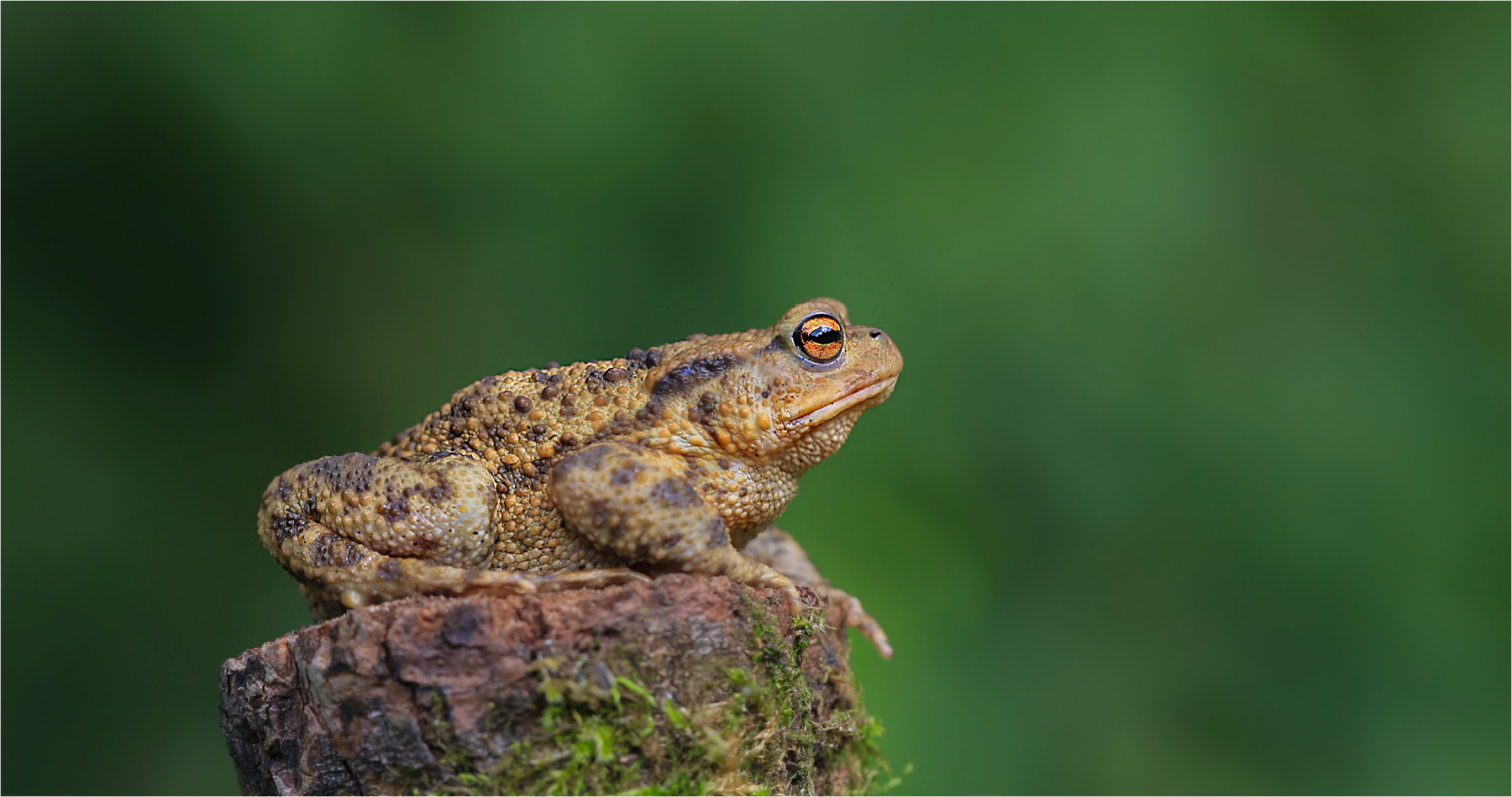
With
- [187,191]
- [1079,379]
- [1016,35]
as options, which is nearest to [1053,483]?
[1079,379]

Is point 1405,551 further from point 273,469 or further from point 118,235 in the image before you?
point 118,235

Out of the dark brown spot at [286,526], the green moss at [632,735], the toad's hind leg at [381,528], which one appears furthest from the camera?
the dark brown spot at [286,526]

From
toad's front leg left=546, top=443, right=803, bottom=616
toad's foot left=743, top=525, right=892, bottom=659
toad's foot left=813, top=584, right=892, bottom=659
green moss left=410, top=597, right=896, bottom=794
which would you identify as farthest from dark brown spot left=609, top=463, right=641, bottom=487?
toad's foot left=813, top=584, right=892, bottom=659

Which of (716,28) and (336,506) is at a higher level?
(716,28)

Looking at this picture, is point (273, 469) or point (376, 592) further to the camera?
point (273, 469)

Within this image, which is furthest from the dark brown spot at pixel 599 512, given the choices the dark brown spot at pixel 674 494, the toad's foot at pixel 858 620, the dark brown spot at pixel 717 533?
the toad's foot at pixel 858 620

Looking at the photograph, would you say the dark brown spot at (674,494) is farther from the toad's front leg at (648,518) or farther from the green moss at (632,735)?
the green moss at (632,735)
